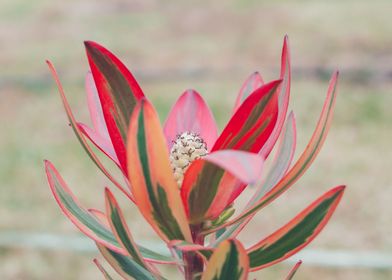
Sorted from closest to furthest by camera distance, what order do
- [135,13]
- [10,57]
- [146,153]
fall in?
[146,153]
[10,57]
[135,13]

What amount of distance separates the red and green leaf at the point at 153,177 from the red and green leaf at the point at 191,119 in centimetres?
11

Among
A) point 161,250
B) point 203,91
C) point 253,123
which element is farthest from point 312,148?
point 203,91

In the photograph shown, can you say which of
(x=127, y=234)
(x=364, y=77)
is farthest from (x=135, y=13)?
(x=127, y=234)

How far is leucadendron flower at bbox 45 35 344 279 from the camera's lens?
0.32 metres

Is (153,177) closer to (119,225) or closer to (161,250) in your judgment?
(119,225)

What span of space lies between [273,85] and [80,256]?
2.58m

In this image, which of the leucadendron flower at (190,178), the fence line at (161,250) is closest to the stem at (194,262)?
the leucadendron flower at (190,178)

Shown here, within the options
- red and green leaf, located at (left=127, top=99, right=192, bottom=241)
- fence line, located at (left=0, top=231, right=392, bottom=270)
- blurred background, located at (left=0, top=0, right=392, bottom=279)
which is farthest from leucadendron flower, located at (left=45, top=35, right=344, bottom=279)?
blurred background, located at (left=0, top=0, right=392, bottom=279)

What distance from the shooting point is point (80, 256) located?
9.26ft

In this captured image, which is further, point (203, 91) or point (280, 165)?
point (203, 91)

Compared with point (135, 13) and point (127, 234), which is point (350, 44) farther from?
point (127, 234)

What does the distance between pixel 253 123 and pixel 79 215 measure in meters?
0.11

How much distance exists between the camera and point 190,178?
35cm

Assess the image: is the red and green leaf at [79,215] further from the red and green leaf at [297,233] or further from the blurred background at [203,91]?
the blurred background at [203,91]
